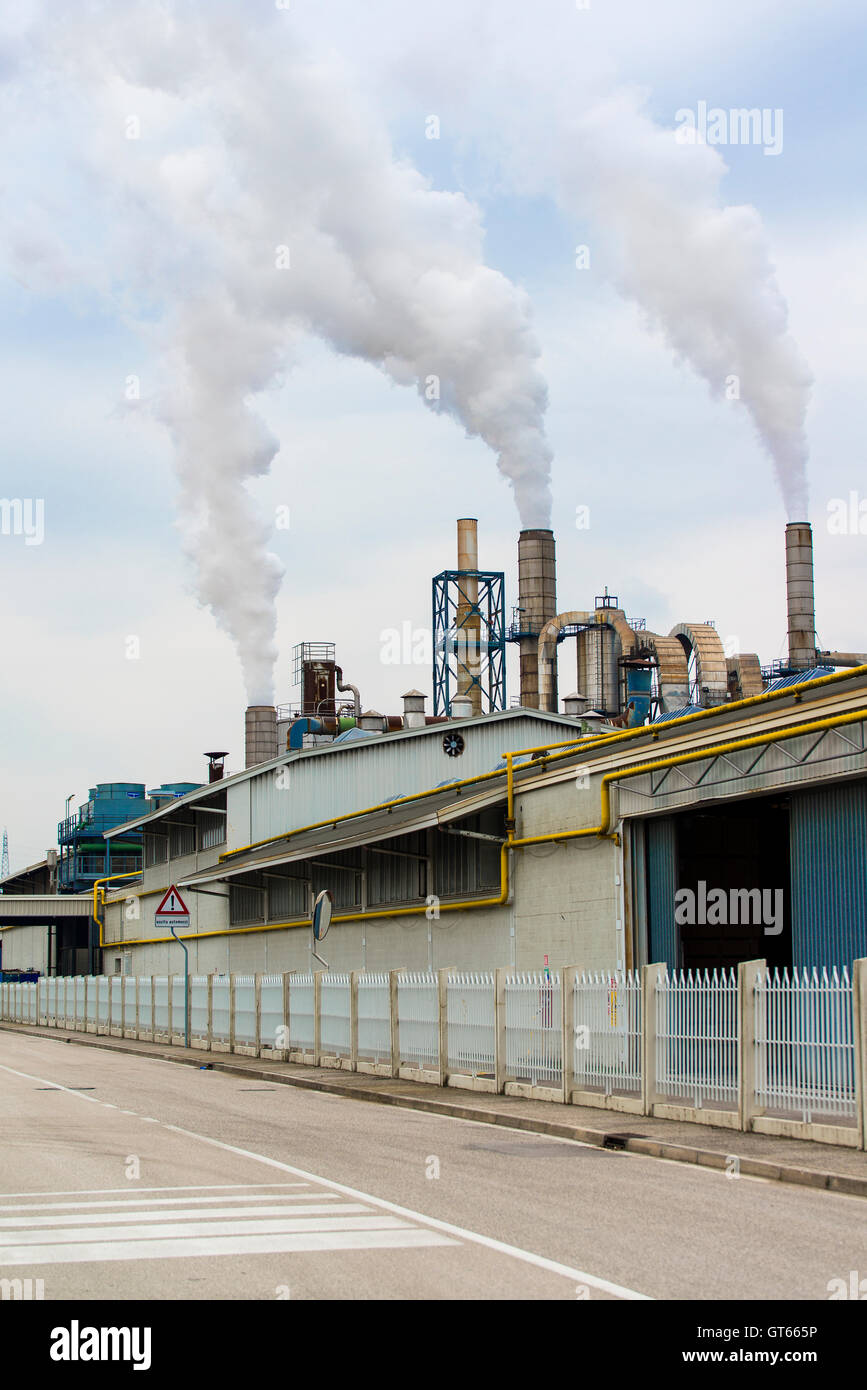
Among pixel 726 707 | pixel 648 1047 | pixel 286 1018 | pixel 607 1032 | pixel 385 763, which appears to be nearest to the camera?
pixel 648 1047

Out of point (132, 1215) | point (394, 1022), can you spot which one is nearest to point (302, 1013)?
point (394, 1022)

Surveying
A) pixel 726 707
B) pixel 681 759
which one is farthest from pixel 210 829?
pixel 681 759

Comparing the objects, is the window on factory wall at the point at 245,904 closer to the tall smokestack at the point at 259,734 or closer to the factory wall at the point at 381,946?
the factory wall at the point at 381,946

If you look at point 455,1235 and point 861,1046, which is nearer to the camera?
point 455,1235

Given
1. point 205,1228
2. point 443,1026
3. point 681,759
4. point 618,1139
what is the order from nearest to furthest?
1. point 205,1228
2. point 618,1139
3. point 681,759
4. point 443,1026

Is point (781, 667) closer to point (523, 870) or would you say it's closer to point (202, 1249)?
point (523, 870)

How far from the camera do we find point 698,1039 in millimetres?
17047

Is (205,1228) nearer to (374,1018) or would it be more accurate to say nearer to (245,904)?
(374,1018)

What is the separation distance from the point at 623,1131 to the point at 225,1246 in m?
7.90

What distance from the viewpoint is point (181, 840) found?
59.3 metres

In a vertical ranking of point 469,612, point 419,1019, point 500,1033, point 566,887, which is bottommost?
point 419,1019

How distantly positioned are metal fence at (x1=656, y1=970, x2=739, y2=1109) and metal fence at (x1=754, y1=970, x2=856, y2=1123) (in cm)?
44

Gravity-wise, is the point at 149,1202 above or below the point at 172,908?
below
